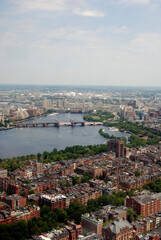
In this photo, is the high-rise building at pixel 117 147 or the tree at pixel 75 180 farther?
the high-rise building at pixel 117 147

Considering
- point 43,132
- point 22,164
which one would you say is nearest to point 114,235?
point 22,164

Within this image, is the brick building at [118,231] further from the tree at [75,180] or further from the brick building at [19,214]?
the tree at [75,180]

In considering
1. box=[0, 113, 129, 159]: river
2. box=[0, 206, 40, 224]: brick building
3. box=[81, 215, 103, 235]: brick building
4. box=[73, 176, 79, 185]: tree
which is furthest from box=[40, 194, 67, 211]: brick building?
box=[0, 113, 129, 159]: river

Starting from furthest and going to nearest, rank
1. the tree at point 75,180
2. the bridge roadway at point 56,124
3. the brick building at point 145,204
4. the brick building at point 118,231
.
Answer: the bridge roadway at point 56,124 → the tree at point 75,180 → the brick building at point 145,204 → the brick building at point 118,231

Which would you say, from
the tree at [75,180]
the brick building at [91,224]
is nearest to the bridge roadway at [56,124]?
the tree at [75,180]

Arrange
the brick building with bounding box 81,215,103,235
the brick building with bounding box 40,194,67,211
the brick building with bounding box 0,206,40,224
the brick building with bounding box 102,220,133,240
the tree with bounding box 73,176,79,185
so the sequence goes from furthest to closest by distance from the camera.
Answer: the tree with bounding box 73,176,79,185
the brick building with bounding box 40,194,67,211
the brick building with bounding box 0,206,40,224
the brick building with bounding box 81,215,103,235
the brick building with bounding box 102,220,133,240

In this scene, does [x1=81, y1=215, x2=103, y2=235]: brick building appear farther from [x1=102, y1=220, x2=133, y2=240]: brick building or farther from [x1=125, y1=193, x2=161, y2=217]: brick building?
[x1=125, y1=193, x2=161, y2=217]: brick building

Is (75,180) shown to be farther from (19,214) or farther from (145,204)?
(19,214)

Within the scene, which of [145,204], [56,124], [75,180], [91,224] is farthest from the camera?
[56,124]

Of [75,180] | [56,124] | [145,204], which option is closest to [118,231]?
[145,204]

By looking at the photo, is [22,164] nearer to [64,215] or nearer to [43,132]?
[64,215]

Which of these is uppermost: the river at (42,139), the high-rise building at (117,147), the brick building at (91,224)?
the high-rise building at (117,147)

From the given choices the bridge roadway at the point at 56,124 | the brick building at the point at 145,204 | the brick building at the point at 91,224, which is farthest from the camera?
the bridge roadway at the point at 56,124
